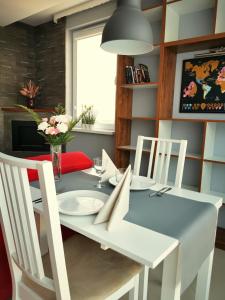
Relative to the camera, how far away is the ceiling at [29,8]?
3.03 m

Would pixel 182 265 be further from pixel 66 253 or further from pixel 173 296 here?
pixel 66 253

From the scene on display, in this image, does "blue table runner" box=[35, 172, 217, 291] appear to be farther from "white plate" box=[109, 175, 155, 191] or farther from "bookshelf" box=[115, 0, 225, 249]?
"bookshelf" box=[115, 0, 225, 249]

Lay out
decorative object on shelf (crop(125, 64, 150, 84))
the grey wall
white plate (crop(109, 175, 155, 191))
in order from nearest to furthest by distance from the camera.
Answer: white plate (crop(109, 175, 155, 191)) → decorative object on shelf (crop(125, 64, 150, 84)) → the grey wall

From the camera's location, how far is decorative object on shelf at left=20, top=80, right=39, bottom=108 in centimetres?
434

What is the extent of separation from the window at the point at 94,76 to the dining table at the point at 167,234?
8.09 feet

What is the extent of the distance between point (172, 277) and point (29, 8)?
11.5 ft

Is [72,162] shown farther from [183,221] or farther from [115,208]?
[183,221]

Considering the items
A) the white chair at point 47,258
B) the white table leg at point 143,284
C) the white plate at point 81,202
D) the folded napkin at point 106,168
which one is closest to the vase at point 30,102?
the folded napkin at point 106,168

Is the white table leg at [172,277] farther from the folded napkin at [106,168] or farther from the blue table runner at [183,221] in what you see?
the folded napkin at [106,168]

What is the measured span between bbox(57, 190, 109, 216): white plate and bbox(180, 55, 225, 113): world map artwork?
180cm

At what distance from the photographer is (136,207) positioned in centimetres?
121

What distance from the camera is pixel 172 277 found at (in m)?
0.97

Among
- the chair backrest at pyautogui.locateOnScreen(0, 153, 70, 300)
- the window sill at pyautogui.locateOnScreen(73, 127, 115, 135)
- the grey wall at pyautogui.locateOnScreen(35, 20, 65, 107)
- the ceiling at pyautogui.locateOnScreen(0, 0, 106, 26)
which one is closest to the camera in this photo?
the chair backrest at pyautogui.locateOnScreen(0, 153, 70, 300)

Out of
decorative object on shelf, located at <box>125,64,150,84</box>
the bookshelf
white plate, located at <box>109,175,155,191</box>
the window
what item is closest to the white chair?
white plate, located at <box>109,175,155,191</box>
